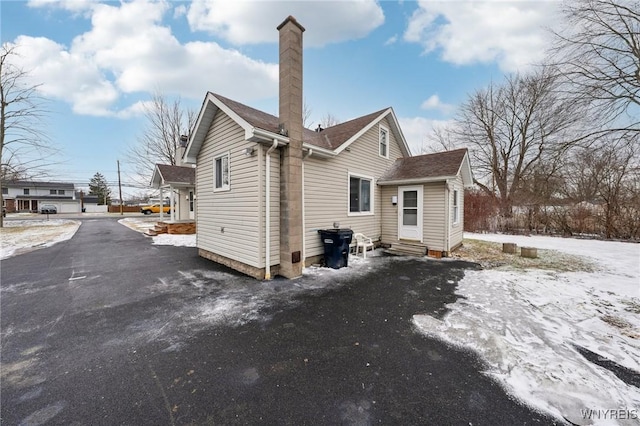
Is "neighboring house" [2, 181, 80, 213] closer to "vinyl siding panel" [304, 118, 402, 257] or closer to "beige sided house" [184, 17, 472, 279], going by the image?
"beige sided house" [184, 17, 472, 279]

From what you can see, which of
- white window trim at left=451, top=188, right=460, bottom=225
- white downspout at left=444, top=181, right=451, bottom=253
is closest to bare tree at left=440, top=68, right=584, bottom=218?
white window trim at left=451, top=188, right=460, bottom=225

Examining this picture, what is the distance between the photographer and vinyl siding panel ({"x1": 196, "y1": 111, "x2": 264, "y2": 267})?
5738 mm

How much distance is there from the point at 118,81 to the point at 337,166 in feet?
41.3

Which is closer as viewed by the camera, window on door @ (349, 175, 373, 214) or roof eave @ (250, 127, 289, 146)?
roof eave @ (250, 127, 289, 146)

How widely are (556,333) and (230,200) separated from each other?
6.92 meters

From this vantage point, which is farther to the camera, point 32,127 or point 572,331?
point 32,127

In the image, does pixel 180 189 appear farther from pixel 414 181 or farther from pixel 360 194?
pixel 414 181

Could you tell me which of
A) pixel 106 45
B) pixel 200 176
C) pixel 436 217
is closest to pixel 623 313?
pixel 436 217

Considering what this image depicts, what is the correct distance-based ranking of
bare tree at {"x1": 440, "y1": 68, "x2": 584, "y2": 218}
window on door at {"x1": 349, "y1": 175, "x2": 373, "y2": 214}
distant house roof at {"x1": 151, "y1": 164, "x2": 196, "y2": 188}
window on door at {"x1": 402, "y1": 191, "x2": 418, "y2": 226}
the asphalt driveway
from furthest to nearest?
1. bare tree at {"x1": 440, "y1": 68, "x2": 584, "y2": 218}
2. distant house roof at {"x1": 151, "y1": 164, "x2": 196, "y2": 188}
3. window on door at {"x1": 402, "y1": 191, "x2": 418, "y2": 226}
4. window on door at {"x1": 349, "y1": 175, "x2": 373, "y2": 214}
5. the asphalt driveway

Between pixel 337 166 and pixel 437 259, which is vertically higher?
pixel 337 166

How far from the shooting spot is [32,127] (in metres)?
14.4

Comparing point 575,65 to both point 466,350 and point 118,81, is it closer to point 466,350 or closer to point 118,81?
point 466,350

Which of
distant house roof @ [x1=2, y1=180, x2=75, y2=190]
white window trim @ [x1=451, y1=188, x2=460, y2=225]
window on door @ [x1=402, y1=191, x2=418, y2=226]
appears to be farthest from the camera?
distant house roof @ [x1=2, y1=180, x2=75, y2=190]

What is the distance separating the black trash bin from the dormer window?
195 inches
